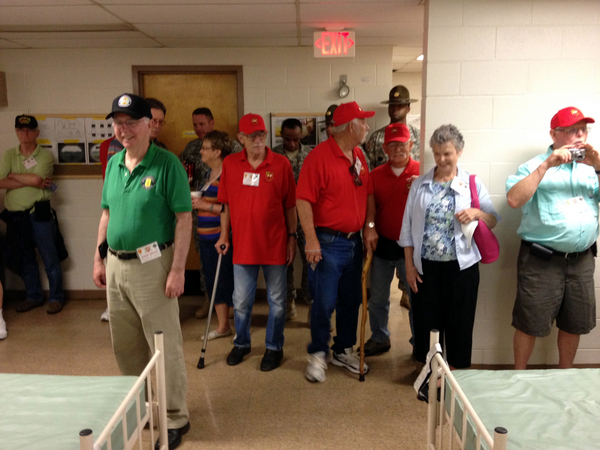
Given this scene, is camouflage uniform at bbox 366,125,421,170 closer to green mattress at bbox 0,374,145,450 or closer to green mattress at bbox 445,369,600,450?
green mattress at bbox 445,369,600,450

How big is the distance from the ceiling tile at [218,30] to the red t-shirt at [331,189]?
4.49 ft

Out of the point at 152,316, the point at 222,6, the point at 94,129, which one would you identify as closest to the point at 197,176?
the point at 94,129

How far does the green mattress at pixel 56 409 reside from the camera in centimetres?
132

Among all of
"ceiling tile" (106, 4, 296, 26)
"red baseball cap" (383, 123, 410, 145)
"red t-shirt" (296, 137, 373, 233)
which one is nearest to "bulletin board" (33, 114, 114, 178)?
"ceiling tile" (106, 4, 296, 26)

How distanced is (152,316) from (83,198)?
9.19 feet

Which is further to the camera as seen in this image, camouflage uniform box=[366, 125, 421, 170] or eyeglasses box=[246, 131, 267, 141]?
camouflage uniform box=[366, 125, 421, 170]

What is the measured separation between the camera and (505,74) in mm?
2850

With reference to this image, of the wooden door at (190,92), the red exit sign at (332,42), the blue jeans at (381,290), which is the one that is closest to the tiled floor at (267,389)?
the blue jeans at (381,290)

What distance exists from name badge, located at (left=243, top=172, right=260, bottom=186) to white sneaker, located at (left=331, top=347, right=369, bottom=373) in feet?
4.08

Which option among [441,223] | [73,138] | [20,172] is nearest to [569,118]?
[441,223]

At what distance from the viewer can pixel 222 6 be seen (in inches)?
121

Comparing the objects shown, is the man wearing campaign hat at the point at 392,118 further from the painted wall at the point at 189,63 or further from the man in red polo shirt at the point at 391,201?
the man in red polo shirt at the point at 391,201

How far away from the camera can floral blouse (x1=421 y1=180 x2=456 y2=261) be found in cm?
256

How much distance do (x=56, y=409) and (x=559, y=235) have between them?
249 centimetres
